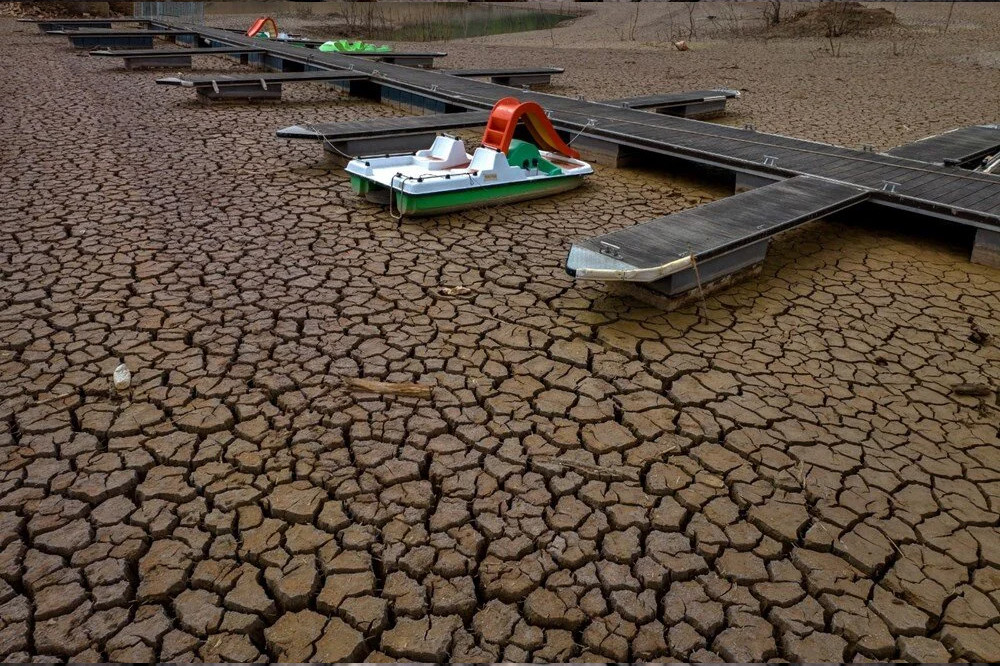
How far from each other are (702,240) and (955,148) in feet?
15.1

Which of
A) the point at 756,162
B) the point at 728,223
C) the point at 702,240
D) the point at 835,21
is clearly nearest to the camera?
the point at 702,240

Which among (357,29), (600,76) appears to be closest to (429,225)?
(600,76)

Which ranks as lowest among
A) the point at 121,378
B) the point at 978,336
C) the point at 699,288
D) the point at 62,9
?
the point at 121,378

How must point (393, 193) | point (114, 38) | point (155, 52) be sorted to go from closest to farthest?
point (393, 193)
point (155, 52)
point (114, 38)

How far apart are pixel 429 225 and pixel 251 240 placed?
4.52 feet

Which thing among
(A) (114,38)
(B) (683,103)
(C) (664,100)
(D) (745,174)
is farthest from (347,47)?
(D) (745,174)

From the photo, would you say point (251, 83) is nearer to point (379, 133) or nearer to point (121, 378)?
point (379, 133)

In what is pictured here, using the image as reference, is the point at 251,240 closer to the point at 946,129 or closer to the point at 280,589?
the point at 280,589

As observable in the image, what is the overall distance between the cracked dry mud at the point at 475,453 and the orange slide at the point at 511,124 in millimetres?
1136

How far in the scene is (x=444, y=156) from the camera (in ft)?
20.3

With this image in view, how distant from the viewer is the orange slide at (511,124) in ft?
20.1

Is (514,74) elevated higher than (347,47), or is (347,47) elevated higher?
(347,47)

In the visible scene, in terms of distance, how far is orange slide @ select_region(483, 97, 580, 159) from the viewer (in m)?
6.12

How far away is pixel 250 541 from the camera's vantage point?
2584 mm
